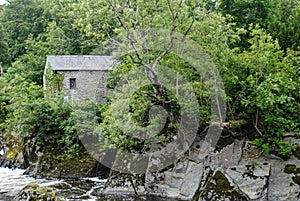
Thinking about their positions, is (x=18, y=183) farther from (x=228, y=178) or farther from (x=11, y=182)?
(x=228, y=178)

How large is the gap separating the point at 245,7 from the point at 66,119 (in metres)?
13.3

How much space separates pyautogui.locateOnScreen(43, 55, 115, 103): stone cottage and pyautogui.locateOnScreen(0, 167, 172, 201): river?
12.7 m

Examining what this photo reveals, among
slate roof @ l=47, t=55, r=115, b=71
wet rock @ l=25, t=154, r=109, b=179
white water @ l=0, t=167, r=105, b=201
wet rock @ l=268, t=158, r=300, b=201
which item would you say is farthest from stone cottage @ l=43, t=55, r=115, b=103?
wet rock @ l=268, t=158, r=300, b=201

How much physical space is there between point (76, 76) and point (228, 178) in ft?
68.5

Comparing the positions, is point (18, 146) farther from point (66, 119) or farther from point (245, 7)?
point (245, 7)

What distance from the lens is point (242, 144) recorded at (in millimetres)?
11219

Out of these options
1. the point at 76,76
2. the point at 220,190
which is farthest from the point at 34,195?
the point at 76,76

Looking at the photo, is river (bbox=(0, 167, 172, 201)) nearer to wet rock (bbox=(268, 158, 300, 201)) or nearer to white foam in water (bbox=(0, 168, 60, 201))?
white foam in water (bbox=(0, 168, 60, 201))

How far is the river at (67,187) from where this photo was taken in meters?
11.8

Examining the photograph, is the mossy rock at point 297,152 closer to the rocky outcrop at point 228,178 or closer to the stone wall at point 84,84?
the rocky outcrop at point 228,178

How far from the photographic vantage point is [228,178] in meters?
10.5

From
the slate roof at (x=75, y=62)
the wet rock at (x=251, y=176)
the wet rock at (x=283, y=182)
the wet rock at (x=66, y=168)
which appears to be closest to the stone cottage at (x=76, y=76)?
the slate roof at (x=75, y=62)

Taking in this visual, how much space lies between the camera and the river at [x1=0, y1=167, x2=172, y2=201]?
38.7 feet

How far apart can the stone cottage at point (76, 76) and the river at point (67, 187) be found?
41.7 ft
